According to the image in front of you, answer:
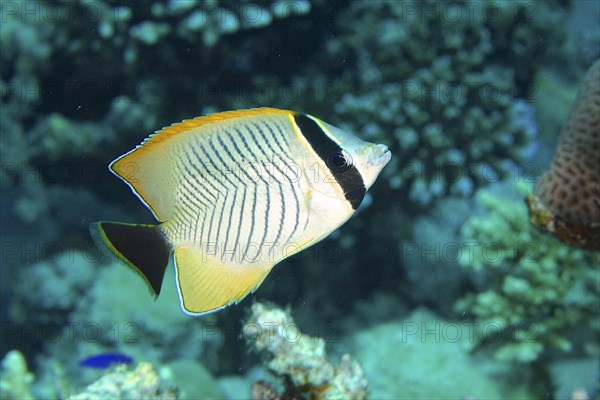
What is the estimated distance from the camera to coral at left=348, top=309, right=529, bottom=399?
328cm

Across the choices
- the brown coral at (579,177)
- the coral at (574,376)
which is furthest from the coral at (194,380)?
the brown coral at (579,177)

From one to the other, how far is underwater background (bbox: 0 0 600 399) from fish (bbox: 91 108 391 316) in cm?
213

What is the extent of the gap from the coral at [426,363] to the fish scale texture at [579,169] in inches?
54.1

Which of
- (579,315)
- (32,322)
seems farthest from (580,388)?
(32,322)

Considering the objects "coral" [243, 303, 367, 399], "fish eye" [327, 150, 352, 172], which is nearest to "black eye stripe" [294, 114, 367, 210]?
"fish eye" [327, 150, 352, 172]

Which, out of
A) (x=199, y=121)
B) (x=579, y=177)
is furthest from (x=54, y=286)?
(x=579, y=177)

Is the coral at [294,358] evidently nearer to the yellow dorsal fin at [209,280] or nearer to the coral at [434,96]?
the yellow dorsal fin at [209,280]

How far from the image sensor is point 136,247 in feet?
4.77

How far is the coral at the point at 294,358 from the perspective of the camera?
2.46 m

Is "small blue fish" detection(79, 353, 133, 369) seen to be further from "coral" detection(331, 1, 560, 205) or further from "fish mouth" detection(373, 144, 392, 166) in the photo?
"fish mouth" detection(373, 144, 392, 166)

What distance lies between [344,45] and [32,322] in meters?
3.28

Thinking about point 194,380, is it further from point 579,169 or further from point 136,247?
point 579,169

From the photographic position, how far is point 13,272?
13.5 ft

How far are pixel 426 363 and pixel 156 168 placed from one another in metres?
2.65
